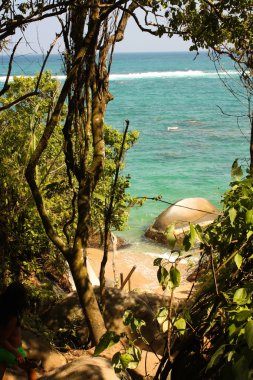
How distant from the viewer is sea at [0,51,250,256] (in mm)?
20859

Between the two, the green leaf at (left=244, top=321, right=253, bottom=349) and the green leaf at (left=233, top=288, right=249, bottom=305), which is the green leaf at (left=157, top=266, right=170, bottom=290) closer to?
the green leaf at (left=233, top=288, right=249, bottom=305)

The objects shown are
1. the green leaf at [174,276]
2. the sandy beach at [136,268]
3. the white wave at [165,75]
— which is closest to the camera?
the green leaf at [174,276]

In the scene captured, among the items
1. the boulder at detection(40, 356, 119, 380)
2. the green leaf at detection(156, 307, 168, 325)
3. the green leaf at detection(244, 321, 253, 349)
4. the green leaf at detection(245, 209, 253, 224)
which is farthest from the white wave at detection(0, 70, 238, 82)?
the green leaf at detection(244, 321, 253, 349)

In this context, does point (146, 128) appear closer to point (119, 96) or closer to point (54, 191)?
point (119, 96)

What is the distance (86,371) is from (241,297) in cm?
202

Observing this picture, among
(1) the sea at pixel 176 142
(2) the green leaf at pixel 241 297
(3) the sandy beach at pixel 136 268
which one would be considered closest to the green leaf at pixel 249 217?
(2) the green leaf at pixel 241 297

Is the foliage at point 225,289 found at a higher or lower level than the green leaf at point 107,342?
higher

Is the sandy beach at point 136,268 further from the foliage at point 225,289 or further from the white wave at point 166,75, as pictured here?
the white wave at point 166,75

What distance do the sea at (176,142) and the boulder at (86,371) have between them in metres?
2.82

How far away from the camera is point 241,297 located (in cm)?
188

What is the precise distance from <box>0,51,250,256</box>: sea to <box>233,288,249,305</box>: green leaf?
3572mm

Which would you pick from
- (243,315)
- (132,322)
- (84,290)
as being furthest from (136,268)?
(243,315)

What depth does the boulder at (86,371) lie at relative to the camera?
3.48 metres

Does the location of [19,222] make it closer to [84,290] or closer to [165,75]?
[84,290]
